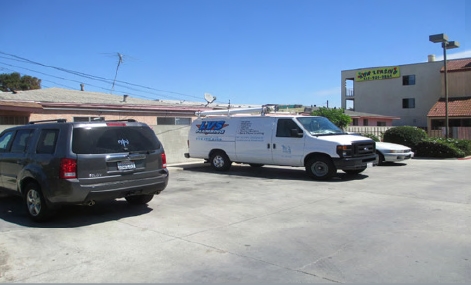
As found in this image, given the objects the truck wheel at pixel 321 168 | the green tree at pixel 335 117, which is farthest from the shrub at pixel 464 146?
the truck wheel at pixel 321 168

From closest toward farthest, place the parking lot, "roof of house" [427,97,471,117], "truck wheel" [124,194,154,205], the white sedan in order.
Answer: the parking lot → "truck wheel" [124,194,154,205] → the white sedan → "roof of house" [427,97,471,117]

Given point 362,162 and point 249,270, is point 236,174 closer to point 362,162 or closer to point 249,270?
point 362,162

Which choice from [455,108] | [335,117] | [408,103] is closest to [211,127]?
[335,117]

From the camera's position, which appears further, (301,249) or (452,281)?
(301,249)

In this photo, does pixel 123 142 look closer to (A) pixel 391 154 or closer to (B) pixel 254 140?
(B) pixel 254 140

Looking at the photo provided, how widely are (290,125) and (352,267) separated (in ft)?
26.8

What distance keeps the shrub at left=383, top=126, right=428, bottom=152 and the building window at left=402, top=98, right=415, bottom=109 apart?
31.1 metres

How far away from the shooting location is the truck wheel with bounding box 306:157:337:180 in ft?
38.1

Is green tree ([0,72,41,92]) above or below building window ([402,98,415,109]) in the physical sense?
above

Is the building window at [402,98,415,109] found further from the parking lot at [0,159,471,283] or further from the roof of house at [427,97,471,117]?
the parking lot at [0,159,471,283]

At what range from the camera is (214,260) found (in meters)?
5.00

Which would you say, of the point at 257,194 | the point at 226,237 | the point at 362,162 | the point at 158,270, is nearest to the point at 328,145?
the point at 362,162

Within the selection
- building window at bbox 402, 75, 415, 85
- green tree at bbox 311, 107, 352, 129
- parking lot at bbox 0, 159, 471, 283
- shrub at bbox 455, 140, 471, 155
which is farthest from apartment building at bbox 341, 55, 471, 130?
parking lot at bbox 0, 159, 471, 283

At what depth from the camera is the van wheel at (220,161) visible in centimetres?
1418
